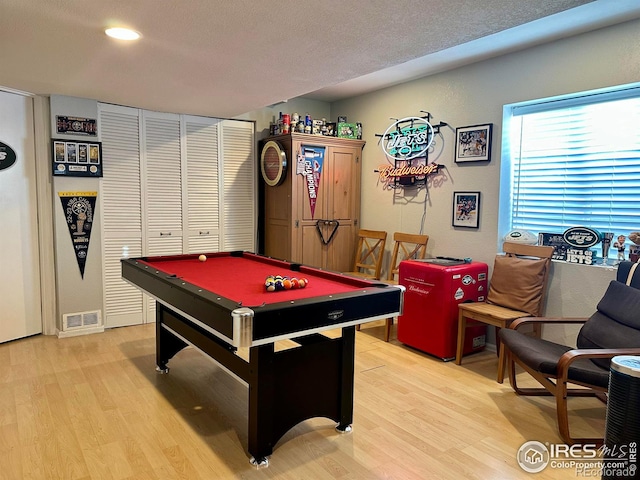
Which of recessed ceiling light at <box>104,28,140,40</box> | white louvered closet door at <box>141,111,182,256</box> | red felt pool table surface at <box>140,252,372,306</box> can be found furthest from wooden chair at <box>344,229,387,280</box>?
recessed ceiling light at <box>104,28,140,40</box>

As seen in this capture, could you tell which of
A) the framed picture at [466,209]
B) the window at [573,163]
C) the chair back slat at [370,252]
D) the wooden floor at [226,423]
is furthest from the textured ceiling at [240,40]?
the wooden floor at [226,423]

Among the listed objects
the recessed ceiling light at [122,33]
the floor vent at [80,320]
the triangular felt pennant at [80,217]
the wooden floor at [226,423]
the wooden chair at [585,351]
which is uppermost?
the recessed ceiling light at [122,33]

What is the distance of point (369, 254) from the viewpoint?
17.4 feet

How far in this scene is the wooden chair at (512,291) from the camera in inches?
138

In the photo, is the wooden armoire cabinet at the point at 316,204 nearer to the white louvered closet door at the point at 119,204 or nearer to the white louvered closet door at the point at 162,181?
the white louvered closet door at the point at 162,181

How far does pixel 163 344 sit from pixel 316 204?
2457 millimetres

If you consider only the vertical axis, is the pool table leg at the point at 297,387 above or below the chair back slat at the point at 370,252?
below

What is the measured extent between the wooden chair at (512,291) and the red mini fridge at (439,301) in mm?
100

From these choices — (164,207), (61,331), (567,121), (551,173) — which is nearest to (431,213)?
(551,173)

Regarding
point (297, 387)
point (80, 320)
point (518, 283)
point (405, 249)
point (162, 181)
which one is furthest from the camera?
point (405, 249)

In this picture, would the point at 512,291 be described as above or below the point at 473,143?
below

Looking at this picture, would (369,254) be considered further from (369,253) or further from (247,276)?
(247,276)

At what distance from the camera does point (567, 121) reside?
12.1 feet

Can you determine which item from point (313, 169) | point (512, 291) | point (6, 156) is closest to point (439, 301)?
point (512, 291)
